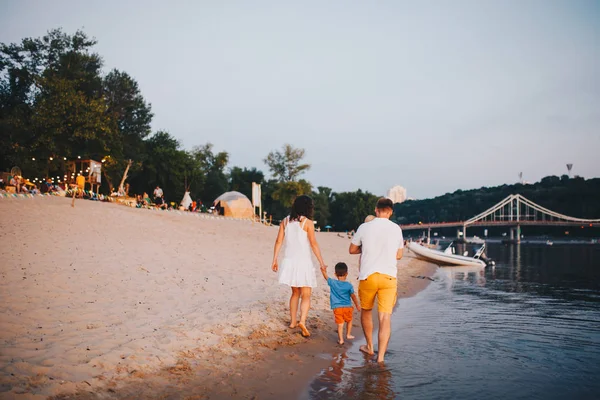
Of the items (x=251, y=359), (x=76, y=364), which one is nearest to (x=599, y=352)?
(x=251, y=359)

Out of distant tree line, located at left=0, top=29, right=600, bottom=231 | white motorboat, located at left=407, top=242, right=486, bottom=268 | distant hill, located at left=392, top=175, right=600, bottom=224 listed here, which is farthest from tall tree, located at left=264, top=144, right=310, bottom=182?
distant hill, located at left=392, top=175, right=600, bottom=224

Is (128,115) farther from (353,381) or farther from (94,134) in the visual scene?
(353,381)

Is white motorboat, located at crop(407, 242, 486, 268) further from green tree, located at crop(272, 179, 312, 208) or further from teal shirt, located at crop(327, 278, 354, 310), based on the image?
green tree, located at crop(272, 179, 312, 208)

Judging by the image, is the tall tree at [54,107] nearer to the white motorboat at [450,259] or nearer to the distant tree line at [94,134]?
the distant tree line at [94,134]

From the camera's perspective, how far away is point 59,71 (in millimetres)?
36250

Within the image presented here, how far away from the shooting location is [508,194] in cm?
13925

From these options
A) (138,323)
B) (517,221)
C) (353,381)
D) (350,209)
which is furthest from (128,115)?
(517,221)

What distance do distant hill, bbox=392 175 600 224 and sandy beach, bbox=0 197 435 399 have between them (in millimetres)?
125689

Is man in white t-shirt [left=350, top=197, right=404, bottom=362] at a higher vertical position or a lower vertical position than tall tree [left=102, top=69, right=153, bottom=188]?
lower

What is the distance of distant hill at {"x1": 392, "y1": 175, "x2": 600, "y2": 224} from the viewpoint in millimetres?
113938

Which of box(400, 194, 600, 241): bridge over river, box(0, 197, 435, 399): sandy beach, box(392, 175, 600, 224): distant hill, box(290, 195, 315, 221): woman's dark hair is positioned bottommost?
box(0, 197, 435, 399): sandy beach

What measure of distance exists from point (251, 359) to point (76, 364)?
208 centimetres

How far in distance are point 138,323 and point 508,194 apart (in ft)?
495

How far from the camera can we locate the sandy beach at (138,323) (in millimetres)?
4406
